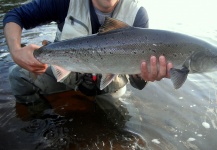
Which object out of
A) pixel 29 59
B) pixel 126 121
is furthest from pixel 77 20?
pixel 126 121

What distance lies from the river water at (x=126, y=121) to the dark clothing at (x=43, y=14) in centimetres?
132

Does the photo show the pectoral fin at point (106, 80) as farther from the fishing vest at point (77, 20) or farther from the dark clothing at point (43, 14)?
the dark clothing at point (43, 14)

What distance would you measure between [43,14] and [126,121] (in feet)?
6.32

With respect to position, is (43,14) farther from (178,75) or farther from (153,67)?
(178,75)

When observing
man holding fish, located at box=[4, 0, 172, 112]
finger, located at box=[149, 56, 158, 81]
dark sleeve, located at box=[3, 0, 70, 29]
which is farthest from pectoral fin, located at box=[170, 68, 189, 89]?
dark sleeve, located at box=[3, 0, 70, 29]

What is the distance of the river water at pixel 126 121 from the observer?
11.3 feet

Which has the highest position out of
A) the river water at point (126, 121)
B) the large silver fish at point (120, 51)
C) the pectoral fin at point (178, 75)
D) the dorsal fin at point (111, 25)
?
the dorsal fin at point (111, 25)

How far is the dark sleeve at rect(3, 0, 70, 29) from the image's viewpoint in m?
3.47

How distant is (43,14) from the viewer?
3535mm

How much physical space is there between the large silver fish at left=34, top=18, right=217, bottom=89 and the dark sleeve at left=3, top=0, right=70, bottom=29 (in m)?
0.89

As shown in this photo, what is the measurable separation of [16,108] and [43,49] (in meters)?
1.61

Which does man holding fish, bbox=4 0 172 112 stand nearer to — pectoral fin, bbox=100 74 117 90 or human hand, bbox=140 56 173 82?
human hand, bbox=140 56 173 82

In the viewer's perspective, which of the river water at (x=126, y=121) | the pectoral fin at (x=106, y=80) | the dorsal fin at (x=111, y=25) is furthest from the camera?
the river water at (x=126, y=121)

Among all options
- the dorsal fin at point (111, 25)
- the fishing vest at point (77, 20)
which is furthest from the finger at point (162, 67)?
the fishing vest at point (77, 20)
